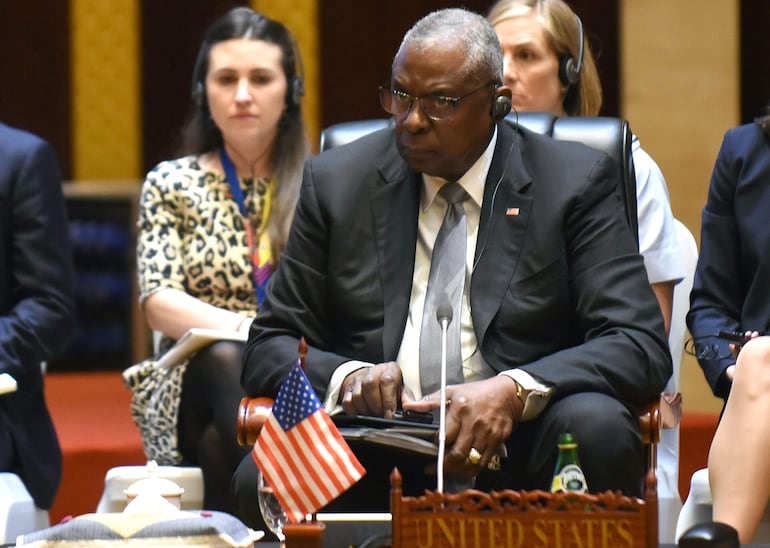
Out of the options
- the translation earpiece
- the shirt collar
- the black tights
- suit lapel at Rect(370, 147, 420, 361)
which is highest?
the translation earpiece

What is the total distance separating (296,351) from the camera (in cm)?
320

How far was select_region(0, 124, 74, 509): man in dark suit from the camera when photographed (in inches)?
154

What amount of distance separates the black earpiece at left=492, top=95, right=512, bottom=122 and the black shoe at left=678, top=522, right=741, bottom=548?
1087 millimetres

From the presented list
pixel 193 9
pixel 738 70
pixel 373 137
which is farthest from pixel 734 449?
pixel 193 9

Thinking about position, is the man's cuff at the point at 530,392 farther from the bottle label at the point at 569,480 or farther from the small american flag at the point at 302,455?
the small american flag at the point at 302,455

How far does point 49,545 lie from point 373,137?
1.41 m

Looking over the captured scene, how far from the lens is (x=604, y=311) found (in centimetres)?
317

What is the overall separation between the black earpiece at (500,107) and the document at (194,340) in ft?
3.17

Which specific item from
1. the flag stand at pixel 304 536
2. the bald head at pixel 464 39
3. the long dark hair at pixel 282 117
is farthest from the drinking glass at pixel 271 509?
the long dark hair at pixel 282 117

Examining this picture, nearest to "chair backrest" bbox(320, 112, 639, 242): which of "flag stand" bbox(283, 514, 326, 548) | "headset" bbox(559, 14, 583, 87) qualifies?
"headset" bbox(559, 14, 583, 87)

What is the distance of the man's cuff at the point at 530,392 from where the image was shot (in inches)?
118

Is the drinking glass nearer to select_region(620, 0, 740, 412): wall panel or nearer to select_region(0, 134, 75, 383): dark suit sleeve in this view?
select_region(0, 134, 75, 383): dark suit sleeve

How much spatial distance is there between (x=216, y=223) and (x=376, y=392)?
4.37 ft

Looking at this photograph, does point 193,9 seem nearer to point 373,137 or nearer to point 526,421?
point 373,137
